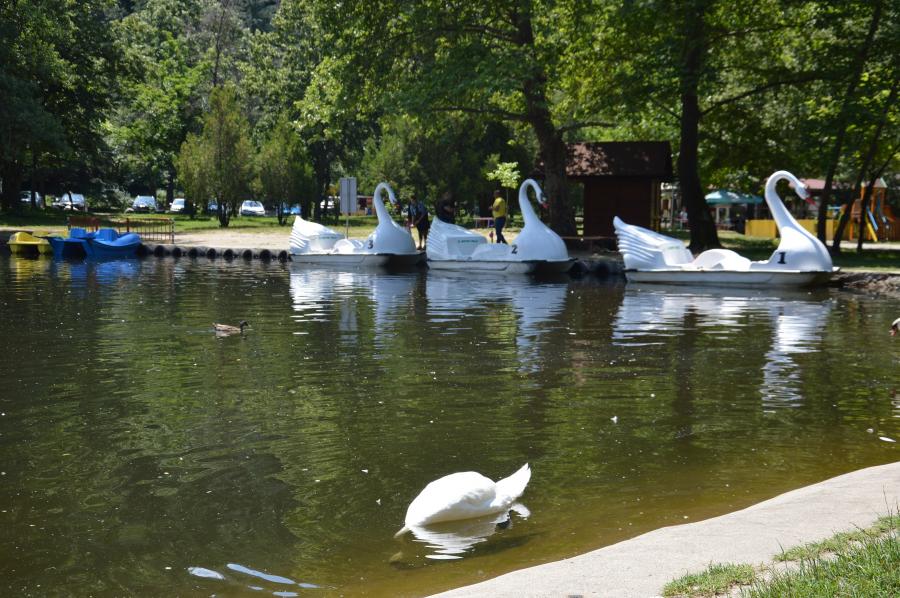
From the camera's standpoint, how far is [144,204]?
86562 mm

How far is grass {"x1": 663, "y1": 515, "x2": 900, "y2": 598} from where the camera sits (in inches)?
181

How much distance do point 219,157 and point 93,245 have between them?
63.4 ft

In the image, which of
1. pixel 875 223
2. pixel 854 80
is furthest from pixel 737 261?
pixel 875 223

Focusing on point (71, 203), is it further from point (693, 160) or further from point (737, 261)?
point (737, 261)

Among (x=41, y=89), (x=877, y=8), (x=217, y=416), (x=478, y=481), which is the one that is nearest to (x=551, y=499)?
(x=478, y=481)

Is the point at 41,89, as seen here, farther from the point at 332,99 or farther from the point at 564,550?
the point at 564,550

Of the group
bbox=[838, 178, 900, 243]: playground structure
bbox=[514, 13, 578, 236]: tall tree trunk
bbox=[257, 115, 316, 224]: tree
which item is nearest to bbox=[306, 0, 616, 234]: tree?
bbox=[514, 13, 578, 236]: tall tree trunk

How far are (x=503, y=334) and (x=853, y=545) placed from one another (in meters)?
11.4

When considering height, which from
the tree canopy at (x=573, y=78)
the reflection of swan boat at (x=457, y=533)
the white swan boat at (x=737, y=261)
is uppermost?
the tree canopy at (x=573, y=78)

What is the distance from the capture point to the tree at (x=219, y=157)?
55.4 metres

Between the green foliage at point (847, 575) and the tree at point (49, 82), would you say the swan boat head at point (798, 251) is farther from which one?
the tree at point (49, 82)

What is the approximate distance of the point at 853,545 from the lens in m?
5.34

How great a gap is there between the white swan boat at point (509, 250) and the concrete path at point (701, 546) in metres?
22.1

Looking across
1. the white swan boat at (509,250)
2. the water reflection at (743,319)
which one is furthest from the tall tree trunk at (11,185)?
the water reflection at (743,319)
